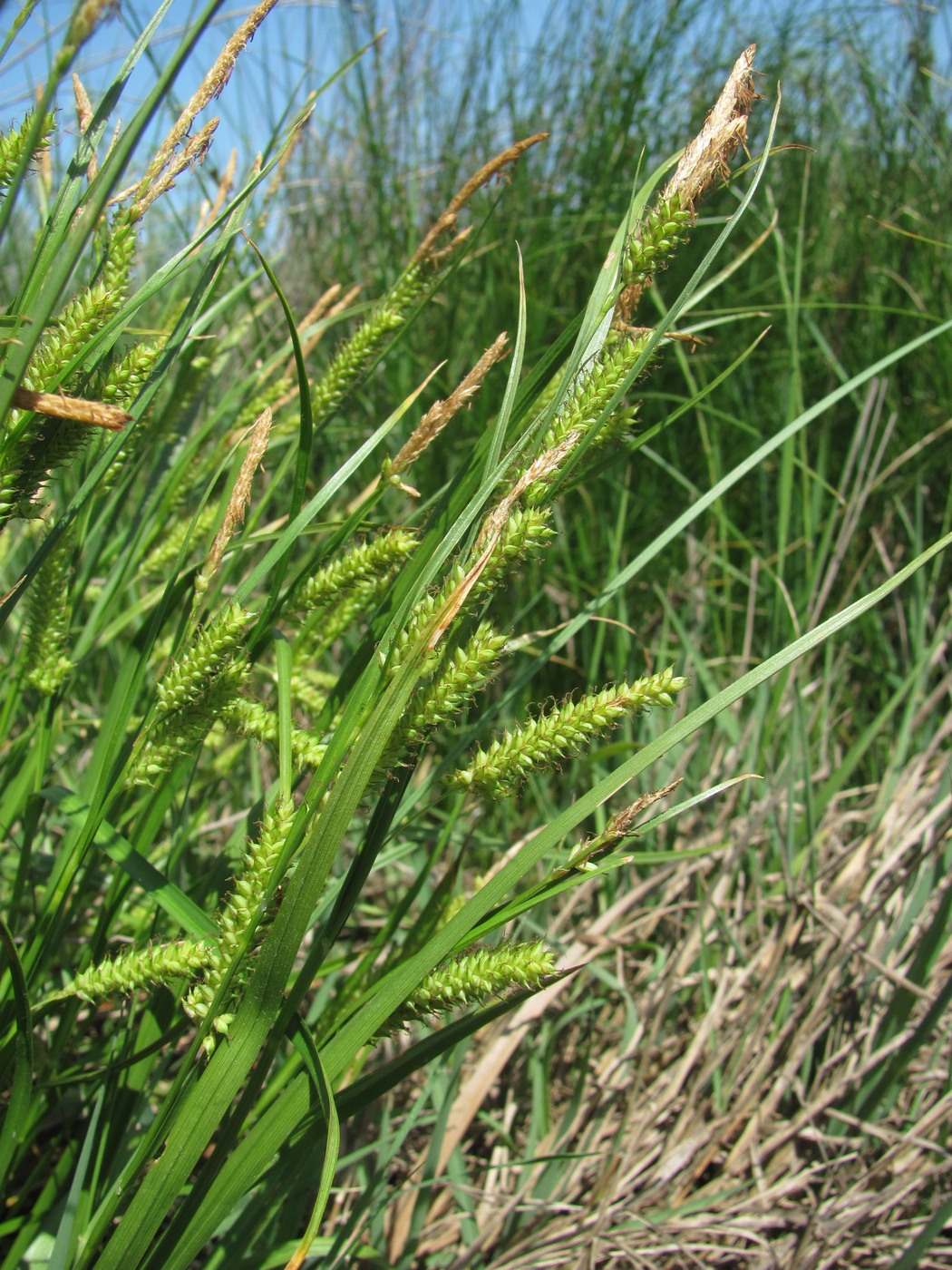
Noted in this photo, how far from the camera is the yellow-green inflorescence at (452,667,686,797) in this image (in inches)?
21.9

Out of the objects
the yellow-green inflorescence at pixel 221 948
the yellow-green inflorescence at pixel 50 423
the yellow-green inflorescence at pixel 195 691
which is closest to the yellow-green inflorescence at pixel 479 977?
the yellow-green inflorescence at pixel 221 948

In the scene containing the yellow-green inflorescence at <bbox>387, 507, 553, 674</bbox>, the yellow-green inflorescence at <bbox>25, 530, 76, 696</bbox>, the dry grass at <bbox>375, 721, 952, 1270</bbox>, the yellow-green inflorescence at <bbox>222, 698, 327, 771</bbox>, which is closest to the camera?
the yellow-green inflorescence at <bbox>387, 507, 553, 674</bbox>

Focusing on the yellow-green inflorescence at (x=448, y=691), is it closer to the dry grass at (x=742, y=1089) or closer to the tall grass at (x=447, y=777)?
the tall grass at (x=447, y=777)

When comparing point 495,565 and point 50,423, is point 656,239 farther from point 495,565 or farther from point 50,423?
point 50,423

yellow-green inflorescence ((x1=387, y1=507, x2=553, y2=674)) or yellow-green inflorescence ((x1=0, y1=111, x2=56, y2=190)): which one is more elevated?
yellow-green inflorescence ((x1=0, y1=111, x2=56, y2=190))

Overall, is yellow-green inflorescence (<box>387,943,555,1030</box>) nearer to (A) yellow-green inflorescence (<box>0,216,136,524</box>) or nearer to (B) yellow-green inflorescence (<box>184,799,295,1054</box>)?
(B) yellow-green inflorescence (<box>184,799,295,1054</box>)

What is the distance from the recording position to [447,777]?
0.64m

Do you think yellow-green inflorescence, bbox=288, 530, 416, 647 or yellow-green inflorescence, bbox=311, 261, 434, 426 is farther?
yellow-green inflorescence, bbox=311, 261, 434, 426

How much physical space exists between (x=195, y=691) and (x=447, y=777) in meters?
0.18

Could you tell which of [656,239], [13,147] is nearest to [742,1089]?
[656,239]

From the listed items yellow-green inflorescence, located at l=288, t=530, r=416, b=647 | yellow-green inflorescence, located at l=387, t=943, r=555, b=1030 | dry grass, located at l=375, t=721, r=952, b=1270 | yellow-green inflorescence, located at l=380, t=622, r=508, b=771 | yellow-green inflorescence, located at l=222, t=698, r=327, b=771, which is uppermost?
yellow-green inflorescence, located at l=288, t=530, r=416, b=647

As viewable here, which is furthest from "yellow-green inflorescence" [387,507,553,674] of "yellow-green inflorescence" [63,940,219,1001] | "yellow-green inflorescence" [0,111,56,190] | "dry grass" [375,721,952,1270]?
"dry grass" [375,721,952,1270]

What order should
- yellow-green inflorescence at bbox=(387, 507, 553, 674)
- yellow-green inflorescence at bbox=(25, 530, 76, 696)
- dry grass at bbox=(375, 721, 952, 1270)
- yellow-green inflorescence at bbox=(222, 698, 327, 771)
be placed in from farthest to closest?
dry grass at bbox=(375, 721, 952, 1270) → yellow-green inflorescence at bbox=(25, 530, 76, 696) → yellow-green inflorescence at bbox=(222, 698, 327, 771) → yellow-green inflorescence at bbox=(387, 507, 553, 674)

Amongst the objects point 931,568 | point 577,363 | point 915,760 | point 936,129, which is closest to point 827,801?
point 915,760
